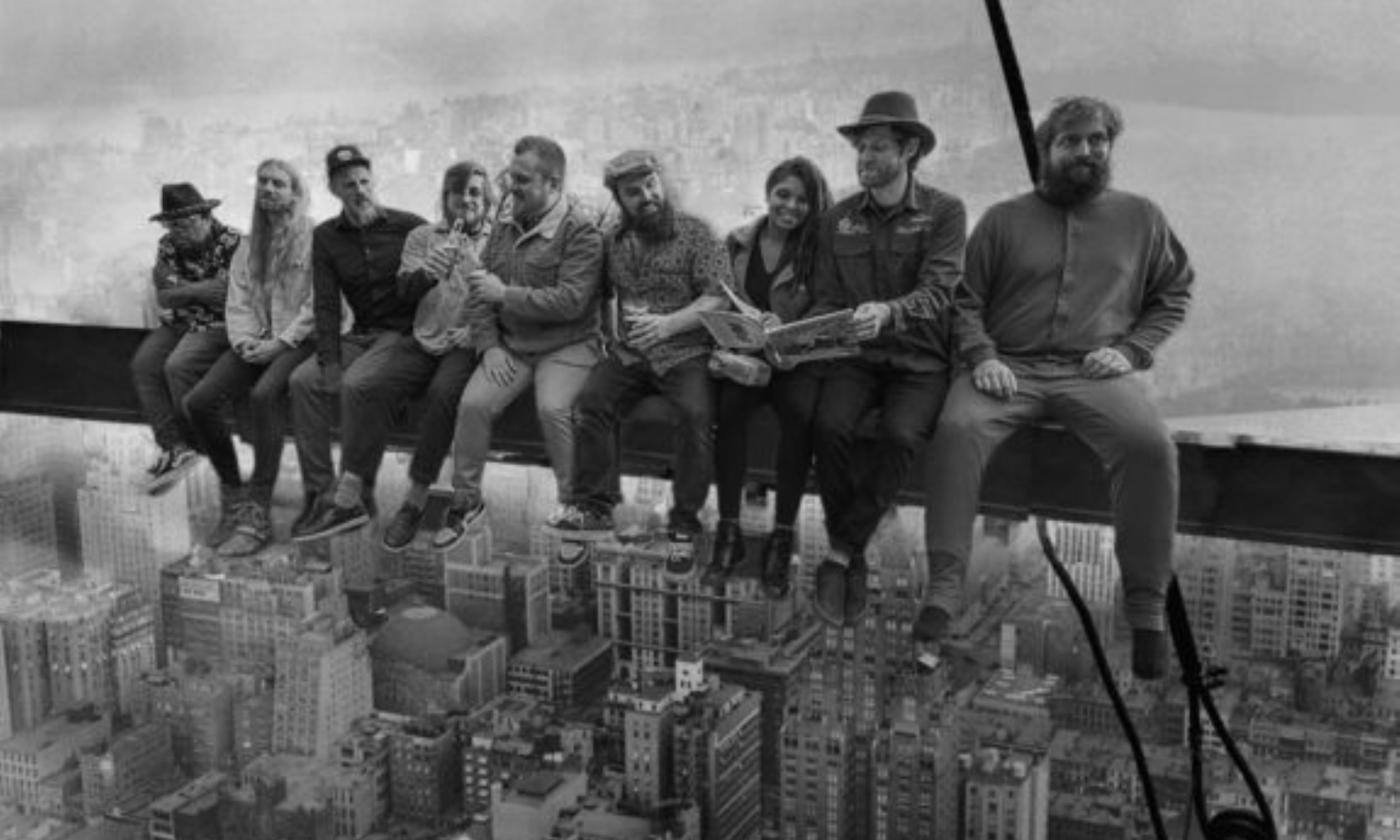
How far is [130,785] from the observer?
8.38m

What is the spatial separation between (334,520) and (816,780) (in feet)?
8.32

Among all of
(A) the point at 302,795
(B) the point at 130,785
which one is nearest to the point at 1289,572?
(A) the point at 302,795

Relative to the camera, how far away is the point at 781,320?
14.6 ft

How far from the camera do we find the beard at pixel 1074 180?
4035 mm

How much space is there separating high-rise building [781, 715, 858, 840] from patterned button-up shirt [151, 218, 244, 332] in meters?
2.85

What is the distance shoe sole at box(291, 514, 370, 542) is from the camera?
198 inches

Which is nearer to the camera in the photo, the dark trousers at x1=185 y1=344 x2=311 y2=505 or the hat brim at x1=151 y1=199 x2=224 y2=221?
the dark trousers at x1=185 y1=344 x2=311 y2=505

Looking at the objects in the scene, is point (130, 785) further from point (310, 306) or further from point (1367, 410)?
point (1367, 410)

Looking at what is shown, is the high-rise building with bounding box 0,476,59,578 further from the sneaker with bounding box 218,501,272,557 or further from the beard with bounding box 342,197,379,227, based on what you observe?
the beard with bounding box 342,197,379,227

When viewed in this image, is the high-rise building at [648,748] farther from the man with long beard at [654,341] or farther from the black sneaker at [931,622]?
the black sneaker at [931,622]

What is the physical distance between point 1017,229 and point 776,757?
3222 millimetres

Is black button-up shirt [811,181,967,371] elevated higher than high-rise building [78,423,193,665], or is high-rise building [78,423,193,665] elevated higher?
black button-up shirt [811,181,967,371]

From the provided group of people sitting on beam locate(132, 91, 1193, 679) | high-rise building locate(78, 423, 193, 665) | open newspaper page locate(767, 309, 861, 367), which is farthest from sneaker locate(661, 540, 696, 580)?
high-rise building locate(78, 423, 193, 665)

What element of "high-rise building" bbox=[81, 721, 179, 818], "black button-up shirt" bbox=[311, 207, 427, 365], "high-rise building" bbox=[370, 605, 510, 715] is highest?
"black button-up shirt" bbox=[311, 207, 427, 365]
